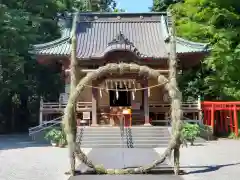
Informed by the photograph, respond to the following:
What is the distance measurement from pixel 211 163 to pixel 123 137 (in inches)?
270

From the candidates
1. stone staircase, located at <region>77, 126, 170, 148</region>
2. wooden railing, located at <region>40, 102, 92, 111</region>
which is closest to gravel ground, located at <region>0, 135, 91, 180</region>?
stone staircase, located at <region>77, 126, 170, 148</region>

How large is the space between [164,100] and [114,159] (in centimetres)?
1104

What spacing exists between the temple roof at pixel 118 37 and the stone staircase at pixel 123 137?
172 inches

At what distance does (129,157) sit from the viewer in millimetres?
12781

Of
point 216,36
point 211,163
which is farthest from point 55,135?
point 216,36

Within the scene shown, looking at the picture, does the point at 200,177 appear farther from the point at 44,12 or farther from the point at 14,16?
the point at 44,12

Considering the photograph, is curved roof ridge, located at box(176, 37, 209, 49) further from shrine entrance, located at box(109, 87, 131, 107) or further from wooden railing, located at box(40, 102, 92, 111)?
wooden railing, located at box(40, 102, 92, 111)

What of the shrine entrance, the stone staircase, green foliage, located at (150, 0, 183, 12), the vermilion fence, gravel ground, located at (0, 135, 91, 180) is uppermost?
green foliage, located at (150, 0, 183, 12)

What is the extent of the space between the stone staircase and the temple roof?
14.4ft

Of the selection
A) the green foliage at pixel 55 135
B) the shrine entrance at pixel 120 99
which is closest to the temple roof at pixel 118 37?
the shrine entrance at pixel 120 99

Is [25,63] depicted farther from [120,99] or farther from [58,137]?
[58,137]

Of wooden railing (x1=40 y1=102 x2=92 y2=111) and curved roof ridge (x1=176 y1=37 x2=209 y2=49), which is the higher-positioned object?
curved roof ridge (x1=176 y1=37 x2=209 y2=49)

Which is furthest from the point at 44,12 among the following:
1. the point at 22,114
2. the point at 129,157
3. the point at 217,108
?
the point at 129,157

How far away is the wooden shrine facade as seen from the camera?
20.8 m
